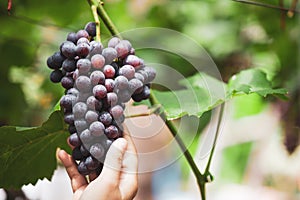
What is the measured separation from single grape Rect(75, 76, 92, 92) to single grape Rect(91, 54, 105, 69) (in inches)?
0.9

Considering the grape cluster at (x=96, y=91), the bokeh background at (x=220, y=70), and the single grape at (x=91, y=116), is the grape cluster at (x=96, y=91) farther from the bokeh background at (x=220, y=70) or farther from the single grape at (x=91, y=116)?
the bokeh background at (x=220, y=70)

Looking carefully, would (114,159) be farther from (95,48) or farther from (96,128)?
(95,48)

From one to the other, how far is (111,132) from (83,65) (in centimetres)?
10

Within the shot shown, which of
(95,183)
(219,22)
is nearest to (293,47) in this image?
(219,22)

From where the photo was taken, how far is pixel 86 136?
2.69ft

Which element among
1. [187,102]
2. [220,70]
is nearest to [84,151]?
Result: [187,102]

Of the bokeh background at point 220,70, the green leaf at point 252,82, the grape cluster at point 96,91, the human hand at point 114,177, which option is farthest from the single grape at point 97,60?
the bokeh background at point 220,70

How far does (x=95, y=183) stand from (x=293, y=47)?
1266 millimetres

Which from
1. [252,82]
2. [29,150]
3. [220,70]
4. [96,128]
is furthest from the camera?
[220,70]

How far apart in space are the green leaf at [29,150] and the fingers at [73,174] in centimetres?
9

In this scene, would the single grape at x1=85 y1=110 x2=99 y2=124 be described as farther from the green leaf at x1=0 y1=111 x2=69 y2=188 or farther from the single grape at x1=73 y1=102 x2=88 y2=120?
the green leaf at x1=0 y1=111 x2=69 y2=188

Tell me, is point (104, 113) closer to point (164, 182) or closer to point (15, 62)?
point (15, 62)

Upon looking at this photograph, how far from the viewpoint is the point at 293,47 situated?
192cm

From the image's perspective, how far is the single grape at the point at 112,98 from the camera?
824mm
